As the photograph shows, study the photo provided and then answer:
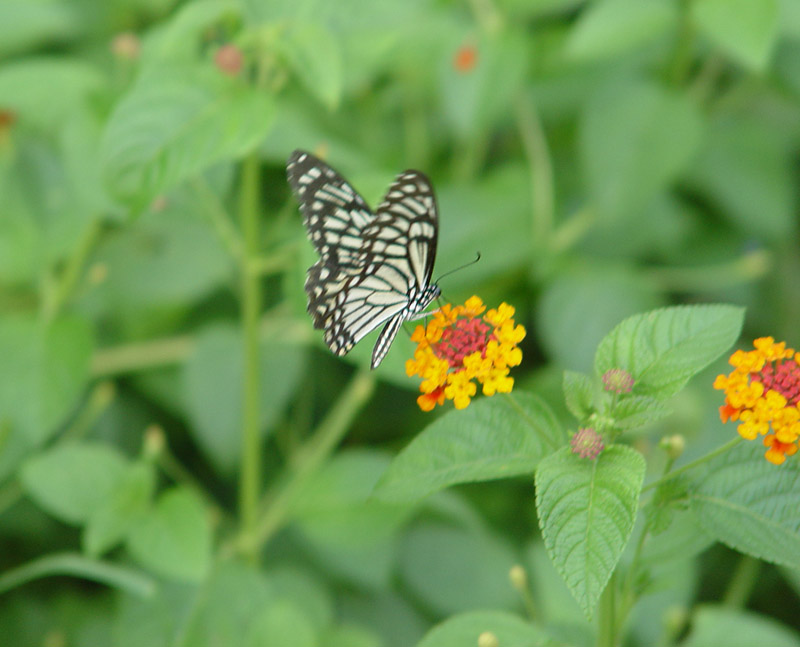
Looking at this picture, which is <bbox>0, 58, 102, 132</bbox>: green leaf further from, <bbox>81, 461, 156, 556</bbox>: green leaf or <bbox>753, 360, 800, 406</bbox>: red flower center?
<bbox>753, 360, 800, 406</bbox>: red flower center

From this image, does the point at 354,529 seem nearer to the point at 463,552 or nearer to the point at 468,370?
the point at 463,552

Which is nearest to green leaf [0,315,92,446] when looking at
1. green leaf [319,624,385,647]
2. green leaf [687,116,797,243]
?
green leaf [319,624,385,647]

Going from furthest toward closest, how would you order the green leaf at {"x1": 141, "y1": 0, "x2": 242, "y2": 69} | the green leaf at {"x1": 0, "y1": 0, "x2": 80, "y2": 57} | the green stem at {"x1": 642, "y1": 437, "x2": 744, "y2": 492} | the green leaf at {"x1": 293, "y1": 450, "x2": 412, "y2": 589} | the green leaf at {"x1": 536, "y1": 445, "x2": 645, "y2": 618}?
the green leaf at {"x1": 0, "y1": 0, "x2": 80, "y2": 57}
the green leaf at {"x1": 293, "y1": 450, "x2": 412, "y2": 589}
the green leaf at {"x1": 141, "y1": 0, "x2": 242, "y2": 69}
the green stem at {"x1": 642, "y1": 437, "x2": 744, "y2": 492}
the green leaf at {"x1": 536, "y1": 445, "x2": 645, "y2": 618}

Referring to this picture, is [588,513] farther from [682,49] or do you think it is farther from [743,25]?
[682,49]

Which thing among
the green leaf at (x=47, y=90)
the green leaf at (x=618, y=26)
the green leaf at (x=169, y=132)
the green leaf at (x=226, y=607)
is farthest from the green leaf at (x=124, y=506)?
the green leaf at (x=618, y=26)

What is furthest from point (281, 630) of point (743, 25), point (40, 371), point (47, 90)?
point (743, 25)

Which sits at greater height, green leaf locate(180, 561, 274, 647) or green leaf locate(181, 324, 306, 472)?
green leaf locate(181, 324, 306, 472)
